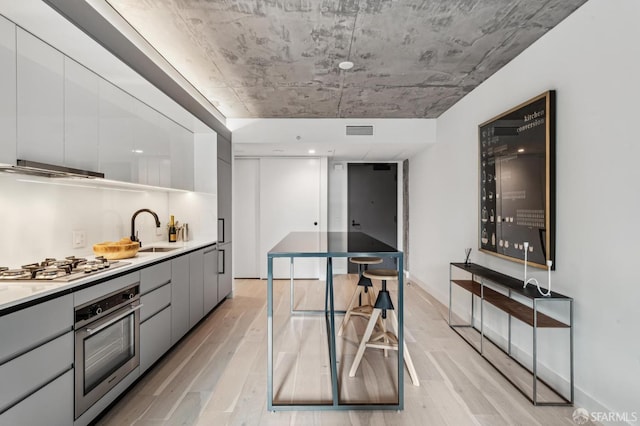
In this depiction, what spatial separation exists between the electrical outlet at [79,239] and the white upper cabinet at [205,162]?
148cm

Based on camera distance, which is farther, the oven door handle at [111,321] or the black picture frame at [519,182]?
the black picture frame at [519,182]

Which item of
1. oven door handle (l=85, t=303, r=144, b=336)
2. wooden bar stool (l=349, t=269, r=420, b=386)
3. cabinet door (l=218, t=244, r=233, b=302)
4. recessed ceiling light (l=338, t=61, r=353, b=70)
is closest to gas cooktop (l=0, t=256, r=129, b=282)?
oven door handle (l=85, t=303, r=144, b=336)

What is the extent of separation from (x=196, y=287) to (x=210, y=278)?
40 centimetres

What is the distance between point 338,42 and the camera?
7.61 ft

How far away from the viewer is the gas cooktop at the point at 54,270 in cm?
156

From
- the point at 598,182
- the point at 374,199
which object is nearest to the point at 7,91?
the point at 598,182

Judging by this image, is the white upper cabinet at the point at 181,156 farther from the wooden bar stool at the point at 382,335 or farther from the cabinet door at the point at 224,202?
the wooden bar stool at the point at 382,335

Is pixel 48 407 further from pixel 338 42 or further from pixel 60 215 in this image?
pixel 338 42

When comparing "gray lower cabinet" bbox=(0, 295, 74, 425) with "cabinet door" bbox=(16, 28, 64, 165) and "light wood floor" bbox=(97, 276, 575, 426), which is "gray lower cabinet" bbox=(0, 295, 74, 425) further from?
"cabinet door" bbox=(16, 28, 64, 165)

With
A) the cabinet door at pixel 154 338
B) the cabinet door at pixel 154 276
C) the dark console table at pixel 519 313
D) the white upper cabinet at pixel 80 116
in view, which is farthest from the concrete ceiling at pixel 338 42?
the cabinet door at pixel 154 338

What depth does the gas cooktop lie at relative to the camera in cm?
156

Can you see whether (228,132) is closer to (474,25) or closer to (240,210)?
(240,210)

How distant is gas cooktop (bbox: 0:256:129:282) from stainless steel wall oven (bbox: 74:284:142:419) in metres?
0.17

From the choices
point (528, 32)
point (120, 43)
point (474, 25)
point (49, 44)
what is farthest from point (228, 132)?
point (528, 32)
